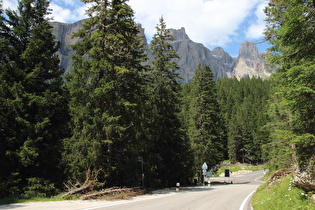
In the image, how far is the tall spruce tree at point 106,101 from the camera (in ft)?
42.7

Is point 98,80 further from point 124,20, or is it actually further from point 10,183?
point 10,183

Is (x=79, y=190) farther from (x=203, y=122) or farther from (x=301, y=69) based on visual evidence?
(x=203, y=122)

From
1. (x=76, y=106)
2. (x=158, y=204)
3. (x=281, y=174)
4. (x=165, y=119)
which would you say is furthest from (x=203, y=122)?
(x=158, y=204)

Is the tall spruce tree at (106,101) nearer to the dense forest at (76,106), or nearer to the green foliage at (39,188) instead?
the dense forest at (76,106)

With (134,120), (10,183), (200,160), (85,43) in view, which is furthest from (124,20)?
(200,160)

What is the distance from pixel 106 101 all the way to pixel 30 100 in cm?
431

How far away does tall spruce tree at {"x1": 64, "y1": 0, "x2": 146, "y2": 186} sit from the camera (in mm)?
13008

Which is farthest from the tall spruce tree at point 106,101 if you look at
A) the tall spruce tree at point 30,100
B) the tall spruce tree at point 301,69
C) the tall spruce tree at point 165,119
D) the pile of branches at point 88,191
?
the tall spruce tree at point 301,69

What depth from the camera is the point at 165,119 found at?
20.3m

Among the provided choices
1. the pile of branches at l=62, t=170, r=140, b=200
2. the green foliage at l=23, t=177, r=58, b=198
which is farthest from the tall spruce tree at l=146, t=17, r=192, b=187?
the green foliage at l=23, t=177, r=58, b=198

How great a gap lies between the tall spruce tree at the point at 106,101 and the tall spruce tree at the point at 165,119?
451cm

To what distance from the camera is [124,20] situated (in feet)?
50.4

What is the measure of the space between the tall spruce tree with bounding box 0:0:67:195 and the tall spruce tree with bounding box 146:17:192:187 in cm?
767

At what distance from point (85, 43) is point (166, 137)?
10480 mm
